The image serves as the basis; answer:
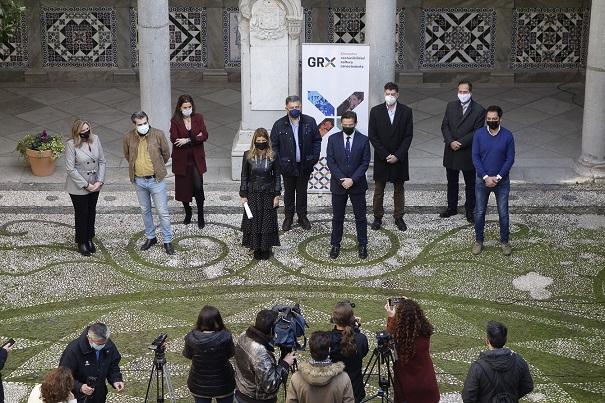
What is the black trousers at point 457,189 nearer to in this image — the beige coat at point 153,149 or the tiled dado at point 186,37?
the beige coat at point 153,149

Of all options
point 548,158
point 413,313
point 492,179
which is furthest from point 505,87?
point 413,313

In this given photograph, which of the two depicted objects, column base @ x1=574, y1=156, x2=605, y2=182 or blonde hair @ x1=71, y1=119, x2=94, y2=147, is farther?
column base @ x1=574, y1=156, x2=605, y2=182

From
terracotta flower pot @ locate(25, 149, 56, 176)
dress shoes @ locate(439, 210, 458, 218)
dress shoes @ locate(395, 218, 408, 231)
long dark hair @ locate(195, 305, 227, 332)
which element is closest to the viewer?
long dark hair @ locate(195, 305, 227, 332)

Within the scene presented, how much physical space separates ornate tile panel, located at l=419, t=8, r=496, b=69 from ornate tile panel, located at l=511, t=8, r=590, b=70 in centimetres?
43

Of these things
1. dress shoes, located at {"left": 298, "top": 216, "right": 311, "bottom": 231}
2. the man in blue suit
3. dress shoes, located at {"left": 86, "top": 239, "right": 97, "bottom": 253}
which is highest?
the man in blue suit

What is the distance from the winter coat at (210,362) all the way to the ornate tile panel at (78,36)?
479 inches

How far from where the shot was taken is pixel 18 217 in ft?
48.4

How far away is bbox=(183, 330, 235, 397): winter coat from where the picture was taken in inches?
368

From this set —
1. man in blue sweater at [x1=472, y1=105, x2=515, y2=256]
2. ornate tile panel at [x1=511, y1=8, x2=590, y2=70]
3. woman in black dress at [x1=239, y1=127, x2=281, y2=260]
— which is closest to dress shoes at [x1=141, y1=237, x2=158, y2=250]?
woman in black dress at [x1=239, y1=127, x2=281, y2=260]

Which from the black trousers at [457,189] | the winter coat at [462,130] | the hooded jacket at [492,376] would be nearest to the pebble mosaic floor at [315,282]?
the black trousers at [457,189]

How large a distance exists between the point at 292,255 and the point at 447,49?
8179mm

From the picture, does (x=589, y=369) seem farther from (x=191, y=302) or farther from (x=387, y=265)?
(x=191, y=302)

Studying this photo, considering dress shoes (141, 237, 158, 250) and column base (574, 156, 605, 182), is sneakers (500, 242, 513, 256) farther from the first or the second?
dress shoes (141, 237, 158, 250)

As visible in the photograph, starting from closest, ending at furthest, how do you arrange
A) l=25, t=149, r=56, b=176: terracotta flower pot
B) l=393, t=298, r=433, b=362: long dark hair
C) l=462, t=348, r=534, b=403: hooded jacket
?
l=462, t=348, r=534, b=403: hooded jacket, l=393, t=298, r=433, b=362: long dark hair, l=25, t=149, r=56, b=176: terracotta flower pot
